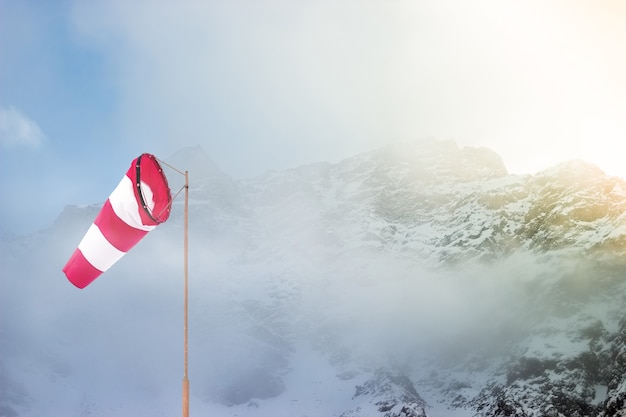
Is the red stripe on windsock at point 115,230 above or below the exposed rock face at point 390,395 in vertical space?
below

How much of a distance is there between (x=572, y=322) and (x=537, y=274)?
131 ft

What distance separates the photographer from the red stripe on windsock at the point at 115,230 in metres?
8.98

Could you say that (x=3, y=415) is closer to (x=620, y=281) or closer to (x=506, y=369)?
(x=506, y=369)

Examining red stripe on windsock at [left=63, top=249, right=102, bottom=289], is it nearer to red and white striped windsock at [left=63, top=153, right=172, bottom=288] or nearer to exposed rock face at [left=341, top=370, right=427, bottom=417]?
red and white striped windsock at [left=63, top=153, right=172, bottom=288]

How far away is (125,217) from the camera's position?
29.3 feet

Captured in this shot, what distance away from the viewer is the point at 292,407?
538 ft

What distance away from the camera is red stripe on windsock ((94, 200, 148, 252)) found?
29.5ft

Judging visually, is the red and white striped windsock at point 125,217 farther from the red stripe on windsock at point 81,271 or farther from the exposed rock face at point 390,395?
the exposed rock face at point 390,395

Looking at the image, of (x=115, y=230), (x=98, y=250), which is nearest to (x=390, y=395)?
(x=98, y=250)

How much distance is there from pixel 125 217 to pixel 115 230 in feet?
1.16

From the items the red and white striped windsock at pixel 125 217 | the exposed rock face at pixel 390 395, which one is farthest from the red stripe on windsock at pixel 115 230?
the exposed rock face at pixel 390 395

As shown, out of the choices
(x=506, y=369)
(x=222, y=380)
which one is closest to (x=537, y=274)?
(x=506, y=369)

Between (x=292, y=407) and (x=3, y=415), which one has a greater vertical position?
(x=3, y=415)

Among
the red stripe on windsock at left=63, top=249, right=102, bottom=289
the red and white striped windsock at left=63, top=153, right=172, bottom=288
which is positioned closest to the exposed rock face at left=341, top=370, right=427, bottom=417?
the red stripe on windsock at left=63, top=249, right=102, bottom=289
